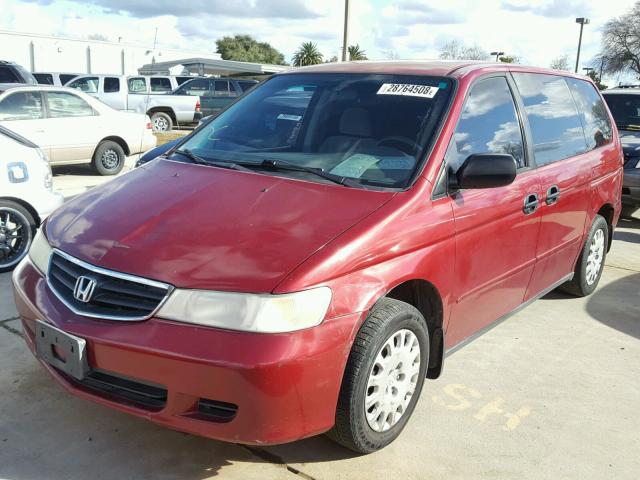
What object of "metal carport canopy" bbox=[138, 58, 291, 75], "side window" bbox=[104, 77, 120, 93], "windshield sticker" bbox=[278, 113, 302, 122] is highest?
"metal carport canopy" bbox=[138, 58, 291, 75]

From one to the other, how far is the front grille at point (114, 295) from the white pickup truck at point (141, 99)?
16.5 meters

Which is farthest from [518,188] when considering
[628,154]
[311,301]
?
[628,154]

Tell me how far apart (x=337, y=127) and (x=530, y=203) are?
4.16ft

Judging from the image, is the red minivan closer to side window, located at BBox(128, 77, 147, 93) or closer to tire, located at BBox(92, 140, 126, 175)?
Result: tire, located at BBox(92, 140, 126, 175)

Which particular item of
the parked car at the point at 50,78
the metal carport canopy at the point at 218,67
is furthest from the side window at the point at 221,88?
the metal carport canopy at the point at 218,67

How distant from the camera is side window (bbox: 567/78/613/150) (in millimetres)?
4980

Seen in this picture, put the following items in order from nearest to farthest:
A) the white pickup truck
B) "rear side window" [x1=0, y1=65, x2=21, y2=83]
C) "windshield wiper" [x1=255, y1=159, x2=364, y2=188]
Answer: "windshield wiper" [x1=255, y1=159, x2=364, y2=188], "rear side window" [x1=0, y1=65, x2=21, y2=83], the white pickup truck

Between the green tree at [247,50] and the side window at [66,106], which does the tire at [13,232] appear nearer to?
the side window at [66,106]

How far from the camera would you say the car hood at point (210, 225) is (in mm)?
2553

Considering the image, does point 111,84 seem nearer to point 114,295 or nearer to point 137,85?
point 137,85

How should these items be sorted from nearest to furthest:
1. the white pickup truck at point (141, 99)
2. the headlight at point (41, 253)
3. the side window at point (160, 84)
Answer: the headlight at point (41, 253) → the white pickup truck at point (141, 99) → the side window at point (160, 84)

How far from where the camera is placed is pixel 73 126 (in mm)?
10172

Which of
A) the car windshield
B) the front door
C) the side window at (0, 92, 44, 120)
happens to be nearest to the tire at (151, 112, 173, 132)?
the side window at (0, 92, 44, 120)

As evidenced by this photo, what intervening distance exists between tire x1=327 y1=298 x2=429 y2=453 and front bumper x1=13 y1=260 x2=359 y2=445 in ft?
0.27
